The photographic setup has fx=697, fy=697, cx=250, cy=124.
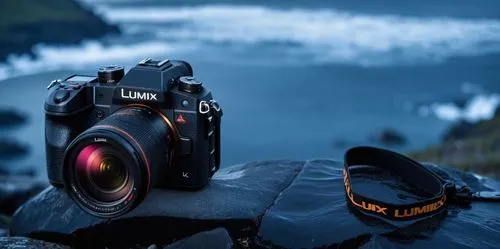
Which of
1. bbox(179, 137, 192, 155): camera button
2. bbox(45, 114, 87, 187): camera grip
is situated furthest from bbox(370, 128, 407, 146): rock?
bbox(45, 114, 87, 187): camera grip

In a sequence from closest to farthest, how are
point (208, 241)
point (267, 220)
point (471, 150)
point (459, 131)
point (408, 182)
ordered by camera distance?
point (208, 241)
point (267, 220)
point (408, 182)
point (471, 150)
point (459, 131)

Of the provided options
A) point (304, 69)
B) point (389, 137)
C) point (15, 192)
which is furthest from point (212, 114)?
point (304, 69)

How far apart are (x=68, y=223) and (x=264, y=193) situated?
2.56ft

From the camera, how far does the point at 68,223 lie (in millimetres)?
2719

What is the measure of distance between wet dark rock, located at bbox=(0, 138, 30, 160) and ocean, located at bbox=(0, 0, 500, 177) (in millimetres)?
95

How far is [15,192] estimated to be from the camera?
14.3ft

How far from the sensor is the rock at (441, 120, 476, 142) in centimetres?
961

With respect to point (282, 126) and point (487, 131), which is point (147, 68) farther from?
point (487, 131)

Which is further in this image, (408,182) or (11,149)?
(11,149)

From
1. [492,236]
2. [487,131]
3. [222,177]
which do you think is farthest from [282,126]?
[492,236]

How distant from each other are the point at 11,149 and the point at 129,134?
24.1 feet

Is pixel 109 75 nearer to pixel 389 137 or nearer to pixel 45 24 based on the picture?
pixel 389 137

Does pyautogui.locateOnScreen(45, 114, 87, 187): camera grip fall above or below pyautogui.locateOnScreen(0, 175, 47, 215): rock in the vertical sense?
above

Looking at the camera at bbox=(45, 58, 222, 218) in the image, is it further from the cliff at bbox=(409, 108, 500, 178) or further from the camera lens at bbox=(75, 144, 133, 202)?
the cliff at bbox=(409, 108, 500, 178)
